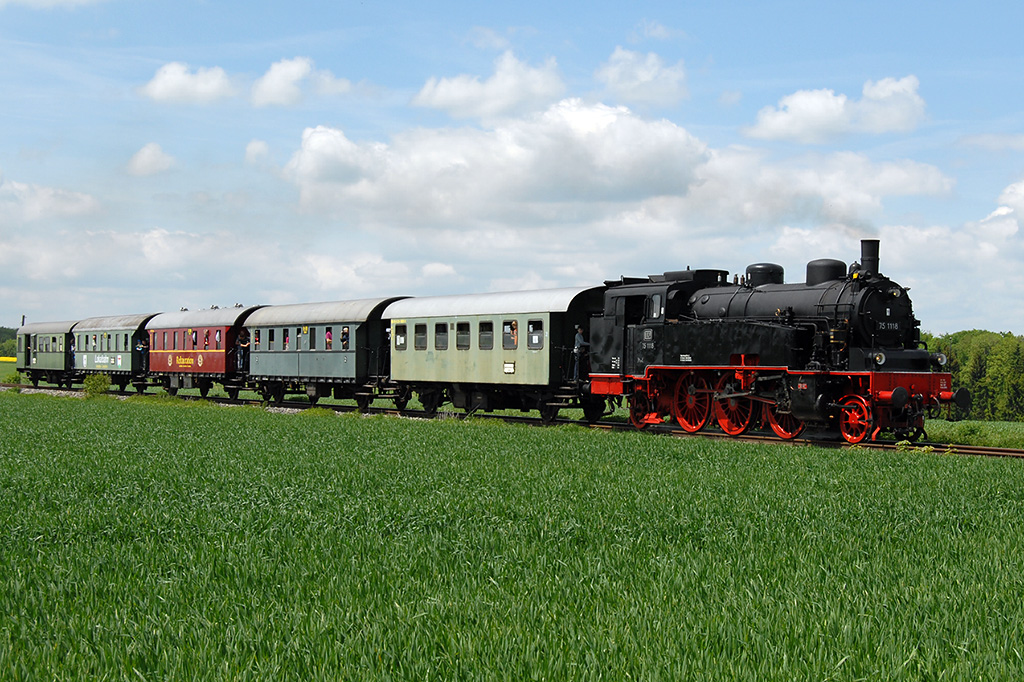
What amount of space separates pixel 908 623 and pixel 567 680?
8.13 ft

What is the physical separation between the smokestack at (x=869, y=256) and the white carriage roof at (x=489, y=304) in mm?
6642

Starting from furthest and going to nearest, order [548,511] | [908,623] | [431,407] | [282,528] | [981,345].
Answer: [981,345]
[431,407]
[548,511]
[282,528]
[908,623]

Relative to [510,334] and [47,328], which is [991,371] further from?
[47,328]

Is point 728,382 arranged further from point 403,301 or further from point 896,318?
point 403,301

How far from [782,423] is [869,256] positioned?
3.85 metres

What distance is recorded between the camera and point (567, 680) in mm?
4934

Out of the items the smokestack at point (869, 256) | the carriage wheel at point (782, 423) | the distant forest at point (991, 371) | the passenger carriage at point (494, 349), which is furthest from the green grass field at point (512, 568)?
the distant forest at point (991, 371)

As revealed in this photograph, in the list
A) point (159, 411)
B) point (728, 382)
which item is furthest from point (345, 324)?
point (728, 382)

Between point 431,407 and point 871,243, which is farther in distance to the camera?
point 431,407

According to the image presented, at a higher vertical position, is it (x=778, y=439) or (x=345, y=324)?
(x=345, y=324)

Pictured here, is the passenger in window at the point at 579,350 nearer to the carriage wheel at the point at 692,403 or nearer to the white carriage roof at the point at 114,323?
the carriage wheel at the point at 692,403

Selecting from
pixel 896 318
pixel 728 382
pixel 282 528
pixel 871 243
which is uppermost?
pixel 871 243

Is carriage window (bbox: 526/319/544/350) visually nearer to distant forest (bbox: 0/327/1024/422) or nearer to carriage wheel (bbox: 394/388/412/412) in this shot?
carriage wheel (bbox: 394/388/412/412)

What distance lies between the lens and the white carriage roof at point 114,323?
43213 millimetres
